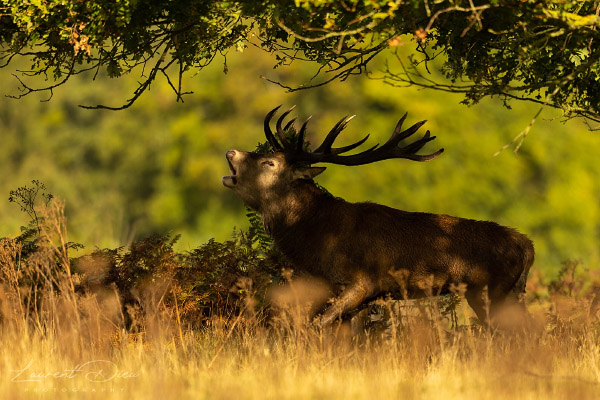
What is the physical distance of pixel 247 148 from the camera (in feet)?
102

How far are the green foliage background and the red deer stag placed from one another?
48.3ft

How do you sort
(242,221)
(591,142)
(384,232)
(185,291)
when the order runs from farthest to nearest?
(242,221)
(591,142)
(185,291)
(384,232)

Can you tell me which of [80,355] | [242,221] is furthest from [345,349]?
[242,221]

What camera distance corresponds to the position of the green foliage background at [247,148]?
97.4 feet

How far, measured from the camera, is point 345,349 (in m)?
8.81

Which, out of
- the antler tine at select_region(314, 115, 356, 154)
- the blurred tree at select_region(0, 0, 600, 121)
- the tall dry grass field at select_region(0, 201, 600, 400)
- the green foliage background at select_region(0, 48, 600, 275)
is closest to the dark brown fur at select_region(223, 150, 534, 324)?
the tall dry grass field at select_region(0, 201, 600, 400)

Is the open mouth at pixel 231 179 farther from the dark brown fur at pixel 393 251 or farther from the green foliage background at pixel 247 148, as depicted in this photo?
the green foliage background at pixel 247 148

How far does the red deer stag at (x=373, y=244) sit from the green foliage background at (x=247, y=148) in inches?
580

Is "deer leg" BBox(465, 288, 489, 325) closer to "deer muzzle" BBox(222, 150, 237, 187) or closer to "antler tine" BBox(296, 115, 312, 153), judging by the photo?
"antler tine" BBox(296, 115, 312, 153)

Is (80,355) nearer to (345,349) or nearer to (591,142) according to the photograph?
(345,349)

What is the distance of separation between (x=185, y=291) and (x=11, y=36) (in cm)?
347

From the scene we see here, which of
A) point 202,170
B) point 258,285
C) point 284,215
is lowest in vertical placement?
point 258,285

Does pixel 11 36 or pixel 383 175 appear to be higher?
pixel 383 175

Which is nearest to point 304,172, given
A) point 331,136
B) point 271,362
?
point 331,136
